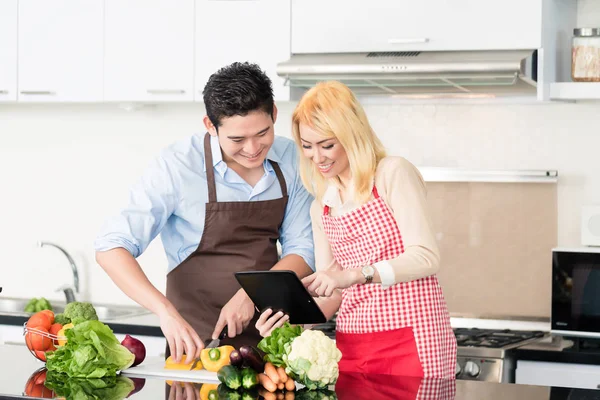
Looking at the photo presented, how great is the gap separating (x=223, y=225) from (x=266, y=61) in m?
1.08

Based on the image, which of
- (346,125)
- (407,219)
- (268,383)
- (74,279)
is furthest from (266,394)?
(74,279)

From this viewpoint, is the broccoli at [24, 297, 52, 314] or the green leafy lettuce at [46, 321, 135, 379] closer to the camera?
the green leafy lettuce at [46, 321, 135, 379]

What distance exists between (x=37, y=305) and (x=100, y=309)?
0.85 feet

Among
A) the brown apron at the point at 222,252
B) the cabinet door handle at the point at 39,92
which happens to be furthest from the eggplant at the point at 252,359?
the cabinet door handle at the point at 39,92

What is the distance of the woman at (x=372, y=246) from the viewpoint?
2076 mm

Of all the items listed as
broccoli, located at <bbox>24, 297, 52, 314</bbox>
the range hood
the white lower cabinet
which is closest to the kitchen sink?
broccoli, located at <bbox>24, 297, 52, 314</bbox>

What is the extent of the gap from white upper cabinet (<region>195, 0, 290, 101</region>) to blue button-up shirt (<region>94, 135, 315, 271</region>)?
0.85 m

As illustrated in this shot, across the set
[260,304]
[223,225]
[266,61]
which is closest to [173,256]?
[223,225]

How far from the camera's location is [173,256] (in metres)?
2.51

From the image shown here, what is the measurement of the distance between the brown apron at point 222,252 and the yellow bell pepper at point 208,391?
0.55 m

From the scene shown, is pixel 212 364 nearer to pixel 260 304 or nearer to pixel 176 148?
pixel 260 304

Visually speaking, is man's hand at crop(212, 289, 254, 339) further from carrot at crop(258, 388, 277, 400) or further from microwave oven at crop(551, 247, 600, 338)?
microwave oven at crop(551, 247, 600, 338)

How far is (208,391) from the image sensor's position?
1.79 m

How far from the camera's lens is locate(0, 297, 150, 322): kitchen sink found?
3771 millimetres
